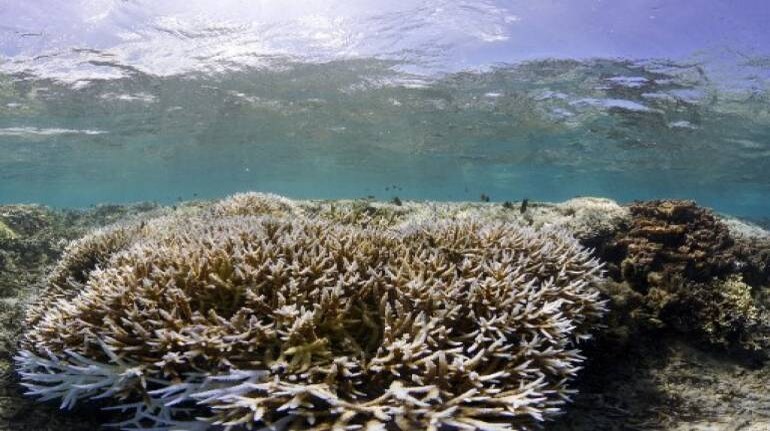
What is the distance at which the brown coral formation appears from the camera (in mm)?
4914

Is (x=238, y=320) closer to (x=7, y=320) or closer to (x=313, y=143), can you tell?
(x=7, y=320)

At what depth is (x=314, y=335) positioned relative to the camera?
3164 millimetres

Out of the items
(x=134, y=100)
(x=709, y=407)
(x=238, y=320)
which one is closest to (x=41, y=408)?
(x=238, y=320)

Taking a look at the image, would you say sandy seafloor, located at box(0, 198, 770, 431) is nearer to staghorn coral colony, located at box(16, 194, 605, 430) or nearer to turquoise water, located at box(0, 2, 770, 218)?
staghorn coral colony, located at box(16, 194, 605, 430)

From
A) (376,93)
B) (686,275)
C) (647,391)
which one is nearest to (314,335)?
(647,391)

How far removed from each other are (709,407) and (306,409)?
3.55m

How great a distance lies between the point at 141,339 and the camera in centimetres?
316

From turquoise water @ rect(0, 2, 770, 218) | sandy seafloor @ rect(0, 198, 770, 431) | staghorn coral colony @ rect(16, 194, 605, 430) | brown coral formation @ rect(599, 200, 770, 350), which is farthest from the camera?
turquoise water @ rect(0, 2, 770, 218)

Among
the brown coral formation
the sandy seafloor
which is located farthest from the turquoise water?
the sandy seafloor

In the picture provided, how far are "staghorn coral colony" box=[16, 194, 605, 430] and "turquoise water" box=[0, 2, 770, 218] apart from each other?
1339cm

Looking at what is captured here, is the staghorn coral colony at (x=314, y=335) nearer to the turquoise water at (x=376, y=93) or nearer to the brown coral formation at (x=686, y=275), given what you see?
the brown coral formation at (x=686, y=275)

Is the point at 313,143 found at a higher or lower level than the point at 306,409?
higher

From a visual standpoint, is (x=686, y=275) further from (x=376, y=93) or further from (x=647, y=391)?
(x=376, y=93)

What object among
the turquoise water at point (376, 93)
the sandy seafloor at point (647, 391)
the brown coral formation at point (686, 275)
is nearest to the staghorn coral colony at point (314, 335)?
the sandy seafloor at point (647, 391)
